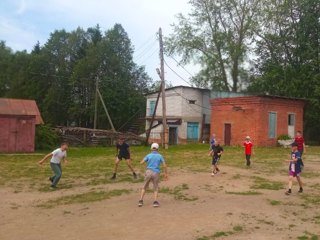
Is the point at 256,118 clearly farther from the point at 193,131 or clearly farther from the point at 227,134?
the point at 193,131

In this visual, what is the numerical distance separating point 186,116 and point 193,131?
183 cm

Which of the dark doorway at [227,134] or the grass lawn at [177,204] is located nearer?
the grass lawn at [177,204]

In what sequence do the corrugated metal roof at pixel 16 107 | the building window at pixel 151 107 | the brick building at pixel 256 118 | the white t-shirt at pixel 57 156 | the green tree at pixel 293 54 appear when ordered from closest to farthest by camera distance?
1. the white t-shirt at pixel 57 156
2. the corrugated metal roof at pixel 16 107
3. the brick building at pixel 256 118
4. the green tree at pixel 293 54
5. the building window at pixel 151 107

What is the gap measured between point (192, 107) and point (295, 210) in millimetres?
35966

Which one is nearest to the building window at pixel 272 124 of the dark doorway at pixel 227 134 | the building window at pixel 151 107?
the dark doorway at pixel 227 134

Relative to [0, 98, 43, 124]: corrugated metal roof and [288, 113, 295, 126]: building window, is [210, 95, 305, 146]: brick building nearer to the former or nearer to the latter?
[288, 113, 295, 126]: building window

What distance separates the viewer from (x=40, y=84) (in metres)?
63.4

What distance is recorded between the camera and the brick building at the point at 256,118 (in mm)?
37344

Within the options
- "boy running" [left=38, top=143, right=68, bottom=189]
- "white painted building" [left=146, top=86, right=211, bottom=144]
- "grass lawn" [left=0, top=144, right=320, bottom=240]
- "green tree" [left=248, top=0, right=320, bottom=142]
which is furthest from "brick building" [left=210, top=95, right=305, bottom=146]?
"boy running" [left=38, top=143, right=68, bottom=189]

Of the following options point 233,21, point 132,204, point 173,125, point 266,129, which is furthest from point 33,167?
point 233,21

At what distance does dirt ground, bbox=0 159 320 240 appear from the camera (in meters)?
8.83

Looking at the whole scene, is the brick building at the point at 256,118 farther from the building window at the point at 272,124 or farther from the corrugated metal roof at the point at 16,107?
the corrugated metal roof at the point at 16,107

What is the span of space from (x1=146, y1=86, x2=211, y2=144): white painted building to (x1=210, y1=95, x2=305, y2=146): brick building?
516 cm

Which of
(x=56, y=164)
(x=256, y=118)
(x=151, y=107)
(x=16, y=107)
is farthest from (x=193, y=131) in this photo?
(x=56, y=164)
